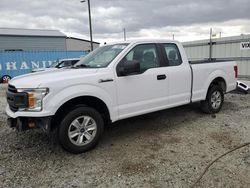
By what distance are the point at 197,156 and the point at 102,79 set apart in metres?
1.96

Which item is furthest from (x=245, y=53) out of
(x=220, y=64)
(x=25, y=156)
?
(x=25, y=156)

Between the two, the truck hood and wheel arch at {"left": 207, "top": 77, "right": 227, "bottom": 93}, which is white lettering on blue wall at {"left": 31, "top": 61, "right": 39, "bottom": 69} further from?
the truck hood

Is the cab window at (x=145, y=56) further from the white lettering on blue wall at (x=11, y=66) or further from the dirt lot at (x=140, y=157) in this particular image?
the white lettering on blue wall at (x=11, y=66)

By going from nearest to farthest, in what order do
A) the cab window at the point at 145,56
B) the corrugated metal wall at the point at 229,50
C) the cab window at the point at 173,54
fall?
the cab window at the point at 145,56
the cab window at the point at 173,54
the corrugated metal wall at the point at 229,50

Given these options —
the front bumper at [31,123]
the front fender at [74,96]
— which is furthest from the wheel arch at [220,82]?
the front bumper at [31,123]

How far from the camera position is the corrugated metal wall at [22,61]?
18531 millimetres

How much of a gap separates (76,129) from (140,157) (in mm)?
1111

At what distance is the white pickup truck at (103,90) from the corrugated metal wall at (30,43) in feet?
112

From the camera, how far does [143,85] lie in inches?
179

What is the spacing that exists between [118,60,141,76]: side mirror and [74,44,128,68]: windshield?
0.26 metres

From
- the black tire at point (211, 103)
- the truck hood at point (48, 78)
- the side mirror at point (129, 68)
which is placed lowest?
the black tire at point (211, 103)

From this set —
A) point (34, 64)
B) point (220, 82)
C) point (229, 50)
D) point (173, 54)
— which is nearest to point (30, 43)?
point (34, 64)

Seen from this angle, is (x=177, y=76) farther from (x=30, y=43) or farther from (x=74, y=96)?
(x=30, y=43)

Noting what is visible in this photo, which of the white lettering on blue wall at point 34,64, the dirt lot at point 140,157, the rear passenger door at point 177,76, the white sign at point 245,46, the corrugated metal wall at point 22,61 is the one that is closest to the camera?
the dirt lot at point 140,157
